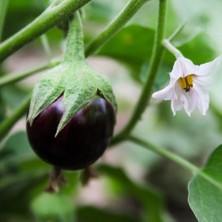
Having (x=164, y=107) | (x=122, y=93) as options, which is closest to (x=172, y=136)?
(x=164, y=107)

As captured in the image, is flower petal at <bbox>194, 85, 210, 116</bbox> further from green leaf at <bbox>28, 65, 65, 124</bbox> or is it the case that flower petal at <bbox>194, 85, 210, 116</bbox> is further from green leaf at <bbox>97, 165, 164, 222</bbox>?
green leaf at <bbox>97, 165, 164, 222</bbox>

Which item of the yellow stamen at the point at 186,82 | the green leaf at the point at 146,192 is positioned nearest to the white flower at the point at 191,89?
the yellow stamen at the point at 186,82

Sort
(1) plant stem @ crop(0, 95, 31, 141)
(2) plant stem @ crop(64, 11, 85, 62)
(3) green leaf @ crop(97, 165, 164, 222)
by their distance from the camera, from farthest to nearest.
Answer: (3) green leaf @ crop(97, 165, 164, 222)
(1) plant stem @ crop(0, 95, 31, 141)
(2) plant stem @ crop(64, 11, 85, 62)

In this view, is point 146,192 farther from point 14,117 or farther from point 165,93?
point 165,93

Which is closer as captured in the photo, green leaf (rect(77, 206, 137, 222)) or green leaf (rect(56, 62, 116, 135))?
green leaf (rect(56, 62, 116, 135))

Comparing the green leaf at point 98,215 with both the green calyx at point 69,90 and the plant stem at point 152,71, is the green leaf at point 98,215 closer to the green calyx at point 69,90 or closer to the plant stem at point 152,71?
the plant stem at point 152,71

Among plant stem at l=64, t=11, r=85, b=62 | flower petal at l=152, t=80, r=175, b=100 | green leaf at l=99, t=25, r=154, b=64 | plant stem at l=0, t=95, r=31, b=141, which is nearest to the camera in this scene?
flower petal at l=152, t=80, r=175, b=100

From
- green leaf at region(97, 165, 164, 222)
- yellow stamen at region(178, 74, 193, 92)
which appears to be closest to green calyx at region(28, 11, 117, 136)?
yellow stamen at region(178, 74, 193, 92)

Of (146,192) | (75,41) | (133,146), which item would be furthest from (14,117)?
(133,146)

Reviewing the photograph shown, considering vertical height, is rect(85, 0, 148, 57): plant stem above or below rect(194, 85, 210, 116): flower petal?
above
